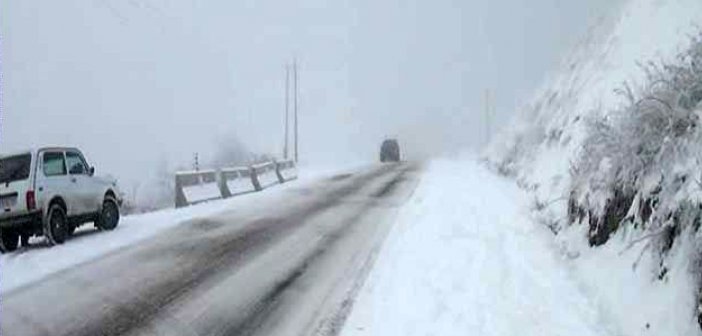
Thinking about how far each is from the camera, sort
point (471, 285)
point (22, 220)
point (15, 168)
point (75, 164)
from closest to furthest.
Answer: point (471, 285)
point (22, 220)
point (15, 168)
point (75, 164)

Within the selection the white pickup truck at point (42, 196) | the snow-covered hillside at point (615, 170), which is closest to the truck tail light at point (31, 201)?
the white pickup truck at point (42, 196)

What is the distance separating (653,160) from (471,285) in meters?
2.79

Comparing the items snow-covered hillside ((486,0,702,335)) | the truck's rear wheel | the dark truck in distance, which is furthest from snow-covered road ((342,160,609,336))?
the dark truck in distance

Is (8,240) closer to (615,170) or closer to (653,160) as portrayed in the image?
(615,170)

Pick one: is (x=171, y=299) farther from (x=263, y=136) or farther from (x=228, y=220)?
(x=263, y=136)

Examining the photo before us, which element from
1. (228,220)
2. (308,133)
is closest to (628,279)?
(228,220)

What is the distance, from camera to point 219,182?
2458 cm

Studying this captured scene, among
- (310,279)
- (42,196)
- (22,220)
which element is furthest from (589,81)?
(22,220)

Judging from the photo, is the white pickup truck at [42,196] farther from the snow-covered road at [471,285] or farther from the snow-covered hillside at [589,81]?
the snow-covered hillside at [589,81]

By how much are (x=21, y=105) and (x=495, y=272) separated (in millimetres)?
134889

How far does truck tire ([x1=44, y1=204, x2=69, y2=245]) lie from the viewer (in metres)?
14.3

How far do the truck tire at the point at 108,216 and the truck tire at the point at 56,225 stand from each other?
1603 millimetres

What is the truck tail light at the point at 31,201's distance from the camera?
14062 mm

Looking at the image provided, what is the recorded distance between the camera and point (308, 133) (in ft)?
534
